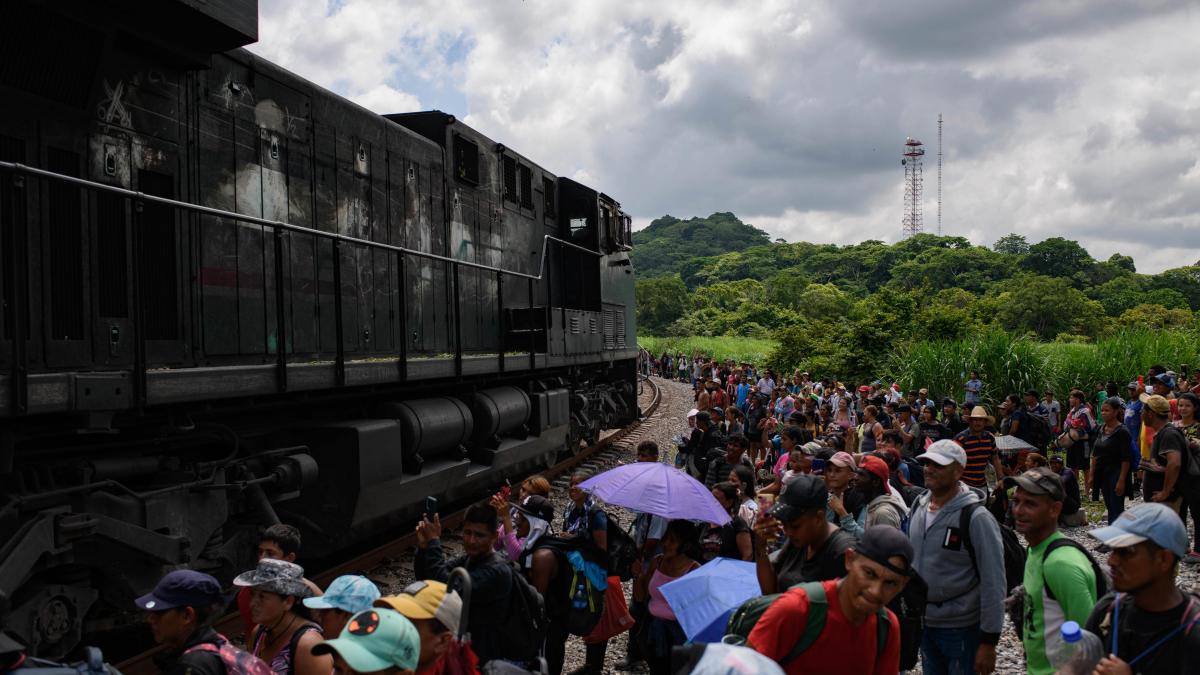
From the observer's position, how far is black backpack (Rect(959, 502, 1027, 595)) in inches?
146

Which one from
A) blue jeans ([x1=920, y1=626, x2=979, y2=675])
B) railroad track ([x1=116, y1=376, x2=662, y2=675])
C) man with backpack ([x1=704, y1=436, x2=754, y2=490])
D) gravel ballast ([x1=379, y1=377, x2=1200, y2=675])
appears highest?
man with backpack ([x1=704, y1=436, x2=754, y2=490])

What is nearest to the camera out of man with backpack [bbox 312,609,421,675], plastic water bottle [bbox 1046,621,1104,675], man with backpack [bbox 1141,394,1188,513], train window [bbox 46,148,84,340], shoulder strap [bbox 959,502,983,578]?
man with backpack [bbox 312,609,421,675]

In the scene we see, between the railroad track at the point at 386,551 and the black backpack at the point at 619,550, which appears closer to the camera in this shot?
the black backpack at the point at 619,550

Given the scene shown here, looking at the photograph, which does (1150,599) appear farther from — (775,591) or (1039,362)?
(1039,362)

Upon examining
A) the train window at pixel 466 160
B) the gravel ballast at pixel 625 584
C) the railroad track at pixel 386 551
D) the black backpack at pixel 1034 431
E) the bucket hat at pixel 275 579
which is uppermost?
the train window at pixel 466 160

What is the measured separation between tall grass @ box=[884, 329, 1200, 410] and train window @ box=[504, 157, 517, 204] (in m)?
11.2

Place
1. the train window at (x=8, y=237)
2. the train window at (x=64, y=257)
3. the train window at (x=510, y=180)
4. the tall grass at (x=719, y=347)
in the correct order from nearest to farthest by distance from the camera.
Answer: the train window at (x=8, y=237) < the train window at (x=64, y=257) < the train window at (x=510, y=180) < the tall grass at (x=719, y=347)

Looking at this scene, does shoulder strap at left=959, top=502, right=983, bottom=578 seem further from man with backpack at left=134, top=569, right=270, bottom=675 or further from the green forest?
the green forest

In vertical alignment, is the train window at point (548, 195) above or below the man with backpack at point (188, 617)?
above

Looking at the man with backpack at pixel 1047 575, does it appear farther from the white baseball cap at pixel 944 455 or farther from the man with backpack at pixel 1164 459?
the man with backpack at pixel 1164 459

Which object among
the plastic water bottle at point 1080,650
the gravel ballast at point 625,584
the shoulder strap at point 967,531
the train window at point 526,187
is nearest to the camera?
the plastic water bottle at point 1080,650

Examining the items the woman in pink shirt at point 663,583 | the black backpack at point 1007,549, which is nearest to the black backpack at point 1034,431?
the black backpack at point 1007,549

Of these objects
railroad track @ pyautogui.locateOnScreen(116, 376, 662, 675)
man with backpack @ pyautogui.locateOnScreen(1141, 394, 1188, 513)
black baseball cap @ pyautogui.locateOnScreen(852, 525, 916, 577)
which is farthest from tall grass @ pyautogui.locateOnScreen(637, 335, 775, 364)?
black baseball cap @ pyautogui.locateOnScreen(852, 525, 916, 577)

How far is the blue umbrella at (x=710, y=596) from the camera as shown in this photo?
362 centimetres
